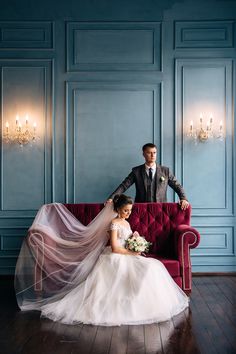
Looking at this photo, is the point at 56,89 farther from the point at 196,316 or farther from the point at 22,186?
the point at 196,316

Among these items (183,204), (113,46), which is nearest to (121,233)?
(183,204)

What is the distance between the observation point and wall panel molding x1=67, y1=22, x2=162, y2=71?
6703 millimetres

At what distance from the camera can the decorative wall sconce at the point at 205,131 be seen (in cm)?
668

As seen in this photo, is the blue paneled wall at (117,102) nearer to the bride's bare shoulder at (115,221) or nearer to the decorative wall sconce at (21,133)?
the decorative wall sconce at (21,133)

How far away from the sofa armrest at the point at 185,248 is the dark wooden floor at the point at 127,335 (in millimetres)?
356

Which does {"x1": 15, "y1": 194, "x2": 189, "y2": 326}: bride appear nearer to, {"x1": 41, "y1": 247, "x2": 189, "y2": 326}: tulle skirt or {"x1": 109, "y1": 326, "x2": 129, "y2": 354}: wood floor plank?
{"x1": 41, "y1": 247, "x2": 189, "y2": 326}: tulle skirt

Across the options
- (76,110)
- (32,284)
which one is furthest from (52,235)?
(76,110)

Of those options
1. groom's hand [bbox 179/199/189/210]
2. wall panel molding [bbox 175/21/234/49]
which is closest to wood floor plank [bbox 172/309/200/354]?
groom's hand [bbox 179/199/189/210]

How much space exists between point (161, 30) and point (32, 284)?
13.0 feet

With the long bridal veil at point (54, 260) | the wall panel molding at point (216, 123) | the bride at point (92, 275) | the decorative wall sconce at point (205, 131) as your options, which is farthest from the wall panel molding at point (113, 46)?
the long bridal veil at point (54, 260)

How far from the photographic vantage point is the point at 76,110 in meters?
6.71

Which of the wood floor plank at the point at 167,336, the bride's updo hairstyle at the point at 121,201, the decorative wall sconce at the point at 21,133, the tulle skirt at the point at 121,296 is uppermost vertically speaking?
the decorative wall sconce at the point at 21,133

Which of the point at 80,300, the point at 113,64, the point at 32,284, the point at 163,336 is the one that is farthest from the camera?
the point at 113,64

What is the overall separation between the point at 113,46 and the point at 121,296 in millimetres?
3775
